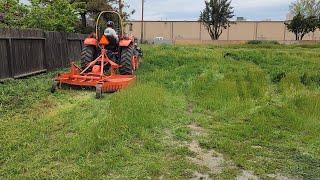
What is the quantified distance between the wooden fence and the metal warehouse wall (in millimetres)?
61514

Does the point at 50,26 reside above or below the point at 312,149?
above

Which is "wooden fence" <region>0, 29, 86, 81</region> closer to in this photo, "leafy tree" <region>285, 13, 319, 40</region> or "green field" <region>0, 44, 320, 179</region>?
"green field" <region>0, 44, 320, 179</region>

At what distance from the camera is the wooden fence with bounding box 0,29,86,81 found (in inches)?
501

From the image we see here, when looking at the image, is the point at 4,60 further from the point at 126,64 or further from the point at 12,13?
the point at 12,13

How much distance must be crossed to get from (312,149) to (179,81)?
705 centimetres

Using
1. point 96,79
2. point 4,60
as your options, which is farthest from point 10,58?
point 96,79

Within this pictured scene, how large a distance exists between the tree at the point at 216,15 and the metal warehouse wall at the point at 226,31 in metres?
14.7

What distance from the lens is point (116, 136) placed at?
6.58 m

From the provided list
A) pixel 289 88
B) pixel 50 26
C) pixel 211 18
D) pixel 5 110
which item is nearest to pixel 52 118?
pixel 5 110

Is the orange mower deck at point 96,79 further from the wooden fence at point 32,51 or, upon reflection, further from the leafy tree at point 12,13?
the leafy tree at point 12,13

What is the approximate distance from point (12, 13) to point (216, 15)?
45812mm

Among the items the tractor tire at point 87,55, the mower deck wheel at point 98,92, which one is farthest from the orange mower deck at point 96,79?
the tractor tire at point 87,55

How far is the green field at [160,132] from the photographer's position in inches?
219

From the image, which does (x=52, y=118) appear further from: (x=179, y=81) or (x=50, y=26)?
(x=50, y=26)
